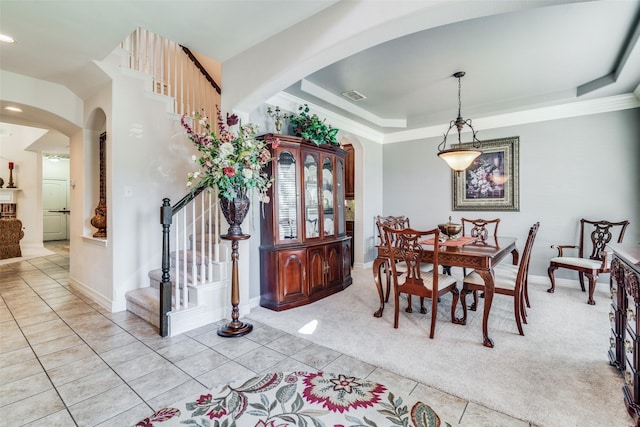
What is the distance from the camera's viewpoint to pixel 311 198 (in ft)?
12.2

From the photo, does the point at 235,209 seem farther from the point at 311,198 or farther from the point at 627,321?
the point at 627,321

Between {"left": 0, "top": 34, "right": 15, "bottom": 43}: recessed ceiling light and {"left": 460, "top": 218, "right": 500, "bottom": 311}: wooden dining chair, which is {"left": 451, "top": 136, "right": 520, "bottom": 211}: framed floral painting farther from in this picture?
{"left": 0, "top": 34, "right": 15, "bottom": 43}: recessed ceiling light

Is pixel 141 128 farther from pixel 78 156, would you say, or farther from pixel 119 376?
pixel 119 376

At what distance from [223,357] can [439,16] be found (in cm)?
289

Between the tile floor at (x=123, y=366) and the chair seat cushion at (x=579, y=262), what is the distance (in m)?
3.09

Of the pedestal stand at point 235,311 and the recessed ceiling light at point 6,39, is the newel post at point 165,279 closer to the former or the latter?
the pedestal stand at point 235,311

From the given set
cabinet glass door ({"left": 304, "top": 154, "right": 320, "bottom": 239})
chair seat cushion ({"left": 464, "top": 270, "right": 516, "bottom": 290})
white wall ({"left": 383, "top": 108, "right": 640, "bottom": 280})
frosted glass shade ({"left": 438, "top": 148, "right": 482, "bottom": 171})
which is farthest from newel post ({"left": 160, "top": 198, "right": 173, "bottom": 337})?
white wall ({"left": 383, "top": 108, "right": 640, "bottom": 280})

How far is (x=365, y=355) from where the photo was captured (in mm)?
2359

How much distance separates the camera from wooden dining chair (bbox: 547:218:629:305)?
362cm

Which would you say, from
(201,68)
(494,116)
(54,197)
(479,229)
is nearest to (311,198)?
(479,229)

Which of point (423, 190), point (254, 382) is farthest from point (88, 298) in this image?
point (423, 190)

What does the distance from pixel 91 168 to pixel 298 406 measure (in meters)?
4.08

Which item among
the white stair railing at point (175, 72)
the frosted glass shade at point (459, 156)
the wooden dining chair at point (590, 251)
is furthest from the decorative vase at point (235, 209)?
the wooden dining chair at point (590, 251)

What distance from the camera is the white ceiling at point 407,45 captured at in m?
2.30
